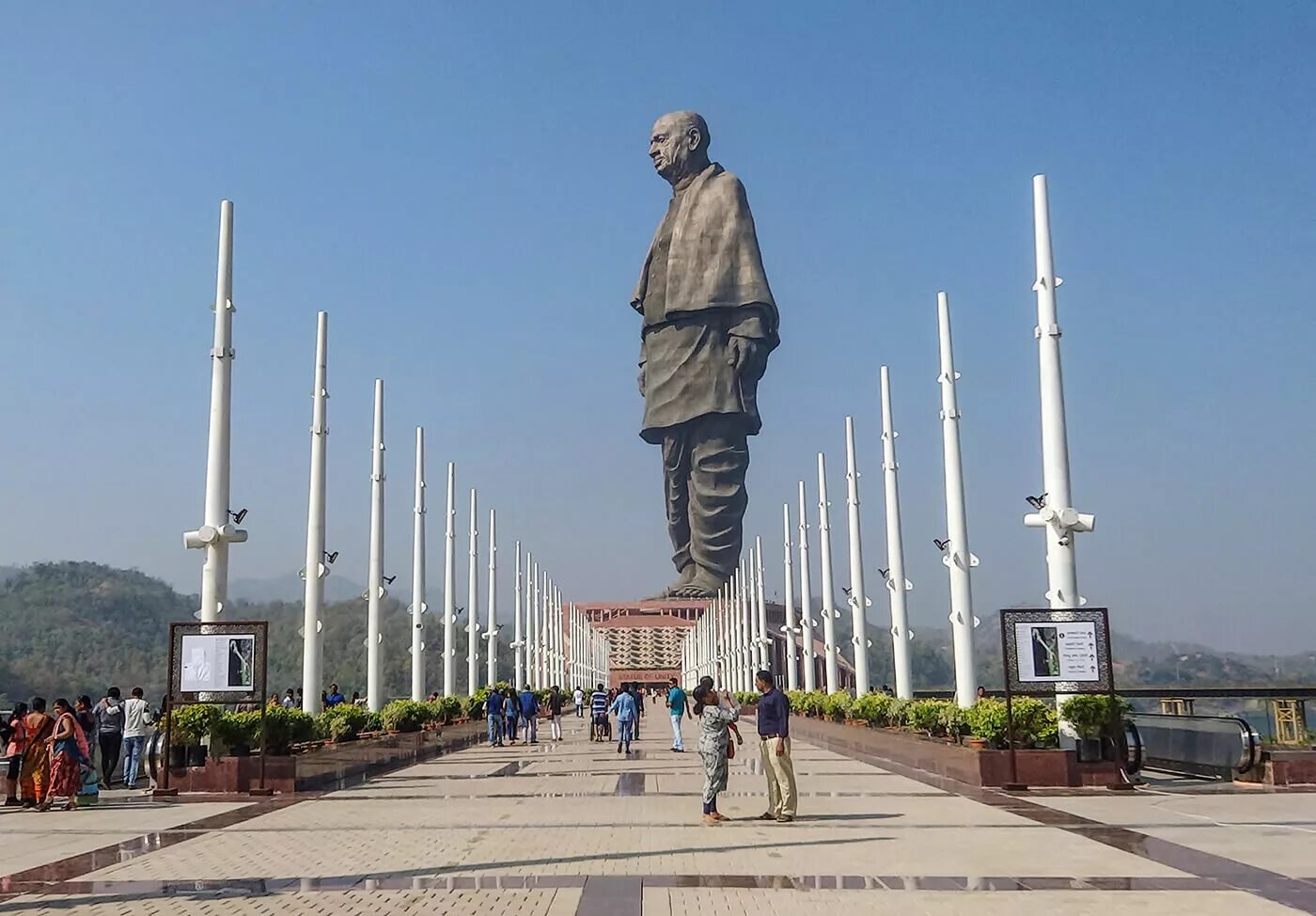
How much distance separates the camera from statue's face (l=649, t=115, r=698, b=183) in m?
104

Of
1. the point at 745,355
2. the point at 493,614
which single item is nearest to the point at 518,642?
the point at 493,614

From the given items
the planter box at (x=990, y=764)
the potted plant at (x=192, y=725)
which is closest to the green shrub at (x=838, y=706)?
the planter box at (x=990, y=764)

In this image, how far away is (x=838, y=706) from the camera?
28.5 metres

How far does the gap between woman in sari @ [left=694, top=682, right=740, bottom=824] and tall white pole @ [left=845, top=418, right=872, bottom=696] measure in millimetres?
15050

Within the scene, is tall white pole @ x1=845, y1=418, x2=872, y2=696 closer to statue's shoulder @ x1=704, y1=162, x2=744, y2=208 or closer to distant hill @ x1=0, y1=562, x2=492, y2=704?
distant hill @ x1=0, y1=562, x2=492, y2=704

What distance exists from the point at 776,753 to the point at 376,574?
14248 millimetres

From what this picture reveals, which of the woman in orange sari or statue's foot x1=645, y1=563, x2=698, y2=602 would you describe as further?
statue's foot x1=645, y1=563, x2=698, y2=602

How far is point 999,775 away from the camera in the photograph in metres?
15.5

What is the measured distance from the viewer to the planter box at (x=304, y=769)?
1612 centimetres

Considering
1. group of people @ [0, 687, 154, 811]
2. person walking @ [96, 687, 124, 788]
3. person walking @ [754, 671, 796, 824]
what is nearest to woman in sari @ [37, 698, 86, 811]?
group of people @ [0, 687, 154, 811]

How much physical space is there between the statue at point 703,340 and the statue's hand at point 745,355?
0.07 meters

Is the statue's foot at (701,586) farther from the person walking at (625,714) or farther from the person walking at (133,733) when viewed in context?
the person walking at (133,733)

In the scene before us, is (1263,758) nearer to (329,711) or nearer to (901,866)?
(901,866)

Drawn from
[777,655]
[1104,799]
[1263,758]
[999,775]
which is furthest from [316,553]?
[777,655]
